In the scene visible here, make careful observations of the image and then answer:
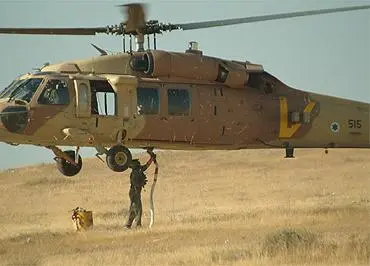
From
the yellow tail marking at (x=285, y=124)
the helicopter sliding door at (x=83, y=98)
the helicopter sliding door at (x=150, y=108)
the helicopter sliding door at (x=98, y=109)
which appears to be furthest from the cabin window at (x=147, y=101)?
the yellow tail marking at (x=285, y=124)

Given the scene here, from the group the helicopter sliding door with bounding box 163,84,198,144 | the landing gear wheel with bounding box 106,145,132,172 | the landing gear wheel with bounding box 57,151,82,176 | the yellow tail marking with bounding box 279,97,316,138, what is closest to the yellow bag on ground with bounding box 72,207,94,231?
the landing gear wheel with bounding box 57,151,82,176

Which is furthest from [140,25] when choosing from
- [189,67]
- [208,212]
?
[208,212]

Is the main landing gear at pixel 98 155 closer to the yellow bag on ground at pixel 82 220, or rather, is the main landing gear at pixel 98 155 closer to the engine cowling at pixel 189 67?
the yellow bag on ground at pixel 82 220

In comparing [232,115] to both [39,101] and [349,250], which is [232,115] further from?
[349,250]

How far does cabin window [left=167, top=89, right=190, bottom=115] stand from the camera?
57.9 ft

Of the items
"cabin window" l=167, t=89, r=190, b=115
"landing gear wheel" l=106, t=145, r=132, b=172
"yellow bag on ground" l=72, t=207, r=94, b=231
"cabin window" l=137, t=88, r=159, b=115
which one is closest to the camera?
"landing gear wheel" l=106, t=145, r=132, b=172

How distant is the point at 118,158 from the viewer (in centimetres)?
1709

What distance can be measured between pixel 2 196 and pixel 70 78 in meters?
24.1

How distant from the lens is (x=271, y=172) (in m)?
43.9

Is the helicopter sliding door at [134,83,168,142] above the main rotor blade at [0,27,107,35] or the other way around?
the other way around

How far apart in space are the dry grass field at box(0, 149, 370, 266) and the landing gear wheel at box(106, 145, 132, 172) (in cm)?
162

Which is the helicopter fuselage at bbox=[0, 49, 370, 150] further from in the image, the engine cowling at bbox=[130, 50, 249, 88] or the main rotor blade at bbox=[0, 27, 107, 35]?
the main rotor blade at bbox=[0, 27, 107, 35]

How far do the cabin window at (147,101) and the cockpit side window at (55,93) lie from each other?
1.79m

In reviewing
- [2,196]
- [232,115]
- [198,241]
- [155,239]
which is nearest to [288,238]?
[198,241]
